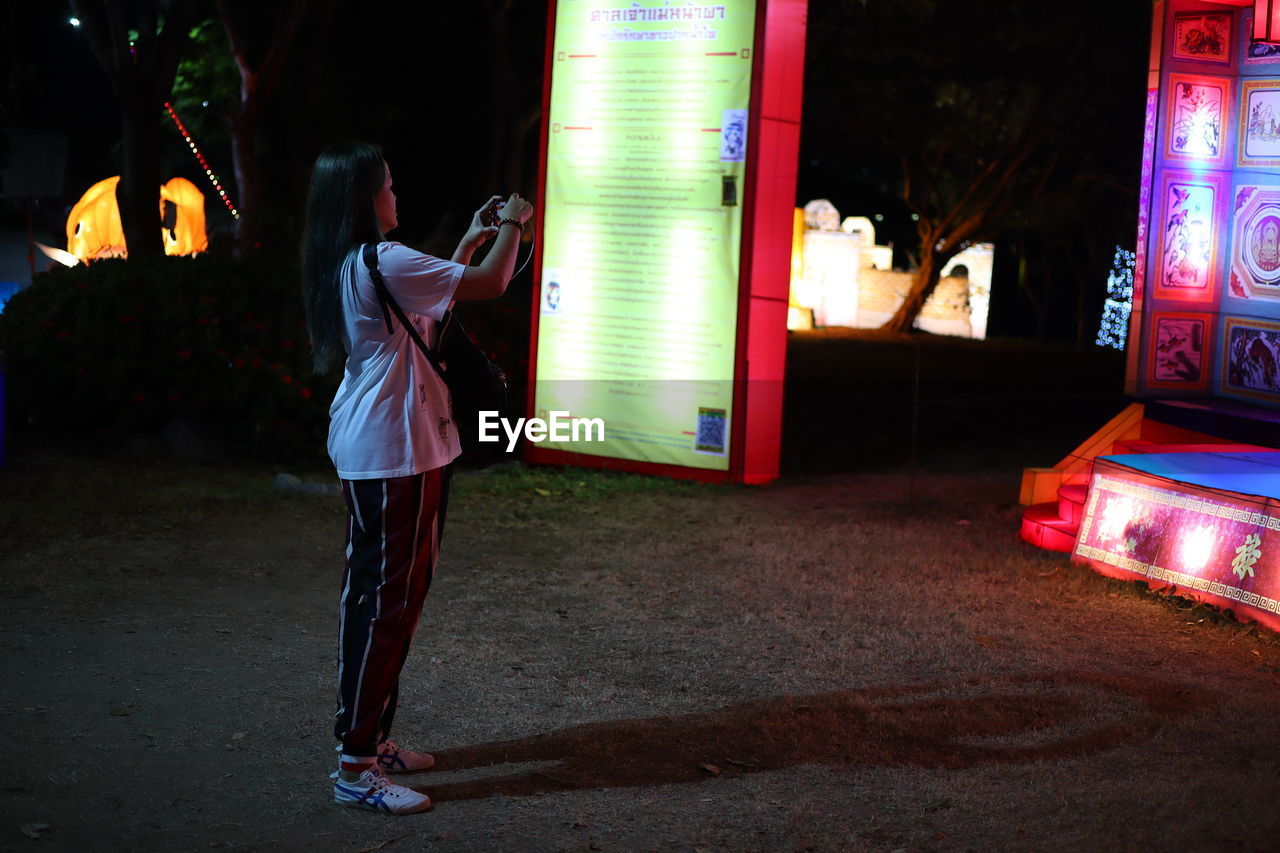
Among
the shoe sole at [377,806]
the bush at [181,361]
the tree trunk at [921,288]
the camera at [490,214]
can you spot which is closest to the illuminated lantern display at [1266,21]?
the camera at [490,214]

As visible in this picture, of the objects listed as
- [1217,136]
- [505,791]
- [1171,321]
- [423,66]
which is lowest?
[505,791]

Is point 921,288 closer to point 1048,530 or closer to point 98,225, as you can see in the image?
point 98,225

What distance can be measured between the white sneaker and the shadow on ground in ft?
0.46

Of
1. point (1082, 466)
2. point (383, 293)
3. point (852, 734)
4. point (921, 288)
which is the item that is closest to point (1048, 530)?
point (1082, 466)

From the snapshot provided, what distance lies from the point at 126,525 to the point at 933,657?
480 centimetres

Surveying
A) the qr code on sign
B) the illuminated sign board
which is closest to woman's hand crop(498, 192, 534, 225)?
the illuminated sign board

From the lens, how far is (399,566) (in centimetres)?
388

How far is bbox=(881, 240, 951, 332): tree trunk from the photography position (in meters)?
30.5

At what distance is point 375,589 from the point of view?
3.88 metres

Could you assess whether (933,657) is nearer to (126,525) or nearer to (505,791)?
(505,791)

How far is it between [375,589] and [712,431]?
585 cm

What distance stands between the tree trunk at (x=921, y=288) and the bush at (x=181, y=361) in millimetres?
22370

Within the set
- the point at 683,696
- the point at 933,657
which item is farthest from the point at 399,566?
the point at 933,657

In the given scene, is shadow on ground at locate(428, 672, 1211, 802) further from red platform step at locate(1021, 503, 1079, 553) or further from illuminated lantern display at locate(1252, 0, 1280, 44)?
illuminated lantern display at locate(1252, 0, 1280, 44)
